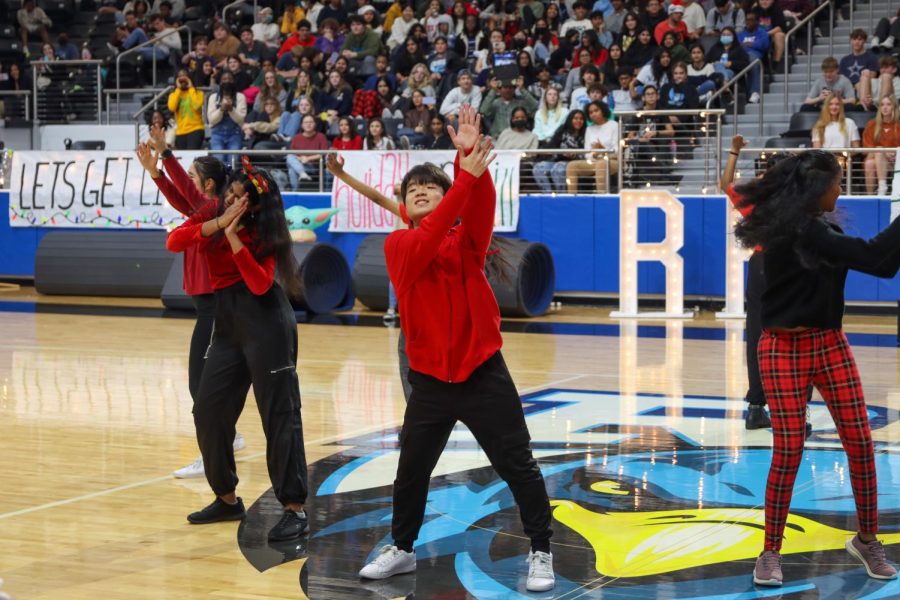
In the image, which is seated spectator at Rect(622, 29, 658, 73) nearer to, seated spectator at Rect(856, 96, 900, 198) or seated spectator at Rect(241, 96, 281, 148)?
seated spectator at Rect(856, 96, 900, 198)

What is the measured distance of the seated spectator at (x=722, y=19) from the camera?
20250mm

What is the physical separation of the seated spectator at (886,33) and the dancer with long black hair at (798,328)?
14454mm

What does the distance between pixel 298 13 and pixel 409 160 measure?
8.35 metres

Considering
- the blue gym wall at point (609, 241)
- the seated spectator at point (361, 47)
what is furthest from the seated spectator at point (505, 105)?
the seated spectator at point (361, 47)

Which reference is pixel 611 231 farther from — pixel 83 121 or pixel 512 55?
pixel 83 121

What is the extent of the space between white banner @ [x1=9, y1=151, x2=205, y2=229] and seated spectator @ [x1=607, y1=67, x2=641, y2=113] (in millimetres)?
6139

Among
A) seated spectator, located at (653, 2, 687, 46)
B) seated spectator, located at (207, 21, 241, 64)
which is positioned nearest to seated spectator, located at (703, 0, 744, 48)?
seated spectator, located at (653, 2, 687, 46)

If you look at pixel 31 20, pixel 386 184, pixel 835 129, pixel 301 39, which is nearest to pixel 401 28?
pixel 301 39

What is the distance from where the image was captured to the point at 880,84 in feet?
58.7

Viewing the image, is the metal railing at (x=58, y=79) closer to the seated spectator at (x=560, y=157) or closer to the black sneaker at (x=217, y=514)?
the seated spectator at (x=560, y=157)

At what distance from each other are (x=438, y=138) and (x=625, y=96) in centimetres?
280

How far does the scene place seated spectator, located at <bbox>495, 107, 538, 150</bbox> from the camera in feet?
61.9

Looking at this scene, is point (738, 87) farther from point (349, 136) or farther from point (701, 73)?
point (349, 136)

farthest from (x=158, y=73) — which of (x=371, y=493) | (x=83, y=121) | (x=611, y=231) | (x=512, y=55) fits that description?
(x=371, y=493)
